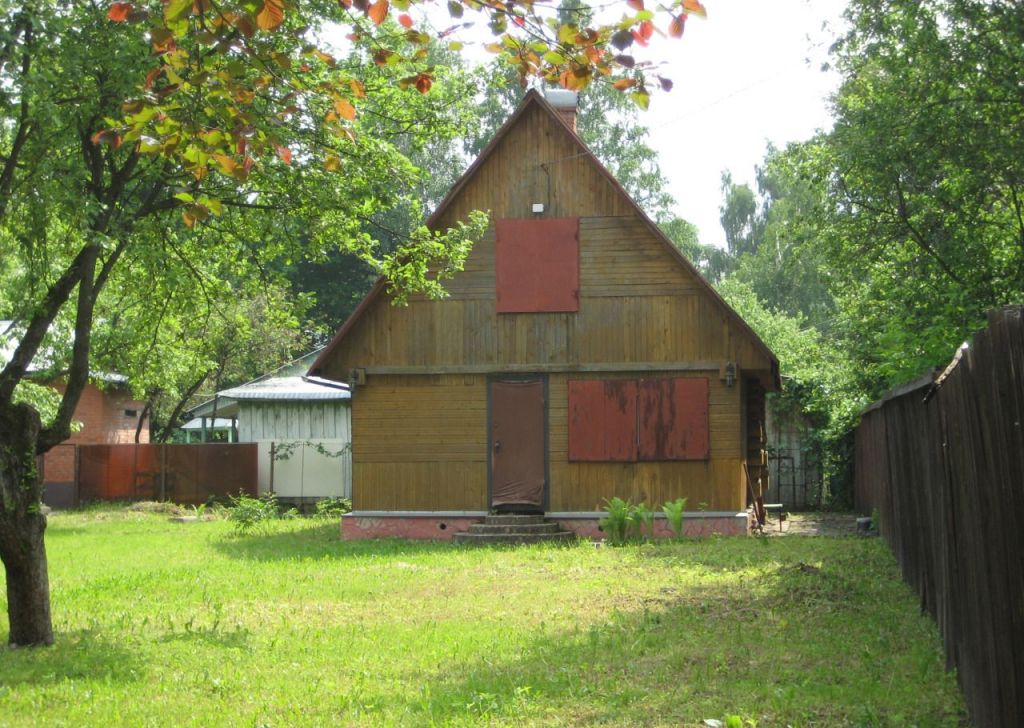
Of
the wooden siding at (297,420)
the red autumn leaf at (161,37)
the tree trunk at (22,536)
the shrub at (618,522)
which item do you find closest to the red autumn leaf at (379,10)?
the red autumn leaf at (161,37)

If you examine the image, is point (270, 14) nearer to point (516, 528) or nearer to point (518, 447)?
point (516, 528)

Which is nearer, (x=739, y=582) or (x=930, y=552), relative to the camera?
(x=930, y=552)

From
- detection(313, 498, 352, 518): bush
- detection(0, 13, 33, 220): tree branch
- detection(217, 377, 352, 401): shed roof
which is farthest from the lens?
detection(217, 377, 352, 401): shed roof

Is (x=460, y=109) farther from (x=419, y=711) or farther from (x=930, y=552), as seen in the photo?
(x=419, y=711)

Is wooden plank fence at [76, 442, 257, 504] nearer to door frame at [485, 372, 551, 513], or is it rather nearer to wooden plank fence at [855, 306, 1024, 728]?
door frame at [485, 372, 551, 513]

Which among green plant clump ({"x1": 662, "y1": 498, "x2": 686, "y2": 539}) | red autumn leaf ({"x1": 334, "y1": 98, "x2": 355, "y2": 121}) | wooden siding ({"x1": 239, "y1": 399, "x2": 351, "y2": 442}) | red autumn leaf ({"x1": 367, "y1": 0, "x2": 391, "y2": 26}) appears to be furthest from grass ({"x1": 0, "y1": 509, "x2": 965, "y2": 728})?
wooden siding ({"x1": 239, "y1": 399, "x2": 351, "y2": 442})

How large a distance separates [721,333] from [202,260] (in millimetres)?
9115

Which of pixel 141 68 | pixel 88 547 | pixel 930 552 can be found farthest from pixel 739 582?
pixel 88 547

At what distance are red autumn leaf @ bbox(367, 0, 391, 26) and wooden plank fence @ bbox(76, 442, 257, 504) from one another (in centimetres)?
2632

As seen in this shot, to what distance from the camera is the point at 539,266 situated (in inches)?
802

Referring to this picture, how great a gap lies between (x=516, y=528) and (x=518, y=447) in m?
1.44

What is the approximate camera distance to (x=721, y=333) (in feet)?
65.8

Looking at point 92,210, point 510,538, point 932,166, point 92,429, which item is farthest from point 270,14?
point 92,429

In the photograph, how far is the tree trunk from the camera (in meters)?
10.1
